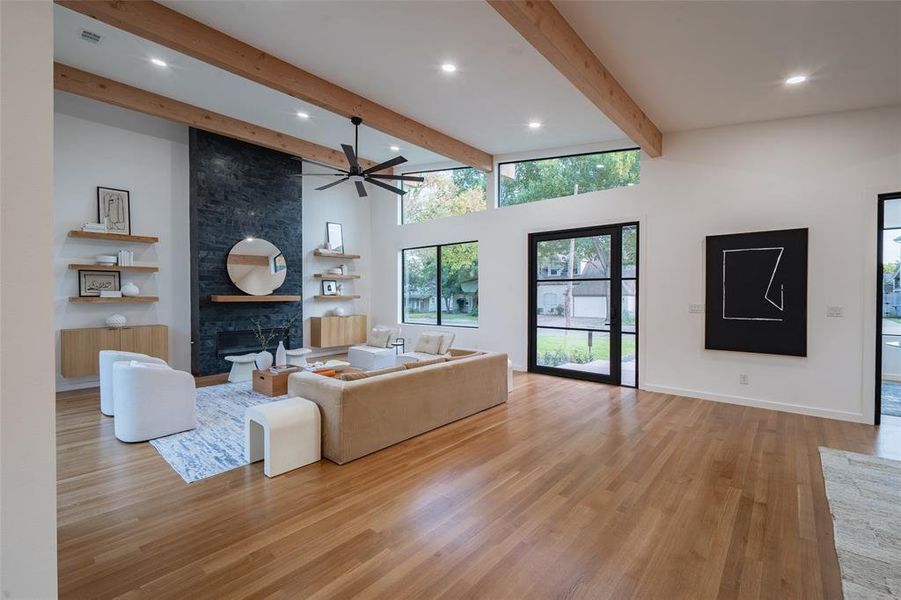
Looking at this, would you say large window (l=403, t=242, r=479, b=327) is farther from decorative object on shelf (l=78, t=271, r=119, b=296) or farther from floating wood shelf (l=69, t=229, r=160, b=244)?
decorative object on shelf (l=78, t=271, r=119, b=296)

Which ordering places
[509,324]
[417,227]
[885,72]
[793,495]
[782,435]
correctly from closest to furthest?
1. [793,495]
2. [885,72]
3. [782,435]
4. [509,324]
5. [417,227]

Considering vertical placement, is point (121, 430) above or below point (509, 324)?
below

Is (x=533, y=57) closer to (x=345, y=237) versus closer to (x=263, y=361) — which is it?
(x=263, y=361)

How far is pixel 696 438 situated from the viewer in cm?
386

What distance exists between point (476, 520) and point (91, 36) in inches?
216

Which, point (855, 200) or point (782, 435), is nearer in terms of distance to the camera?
point (782, 435)

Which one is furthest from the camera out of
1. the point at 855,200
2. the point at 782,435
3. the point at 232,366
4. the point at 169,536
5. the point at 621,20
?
the point at 232,366

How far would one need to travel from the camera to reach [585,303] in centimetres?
614

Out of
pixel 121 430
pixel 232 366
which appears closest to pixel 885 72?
pixel 121 430

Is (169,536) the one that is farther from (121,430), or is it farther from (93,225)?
(93,225)

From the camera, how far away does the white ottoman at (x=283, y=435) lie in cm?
308

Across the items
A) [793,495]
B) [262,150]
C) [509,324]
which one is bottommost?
[793,495]

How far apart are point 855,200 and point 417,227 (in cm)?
638

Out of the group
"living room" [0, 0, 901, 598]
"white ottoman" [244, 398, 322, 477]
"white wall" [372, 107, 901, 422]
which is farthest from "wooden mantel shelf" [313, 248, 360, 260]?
"white ottoman" [244, 398, 322, 477]
